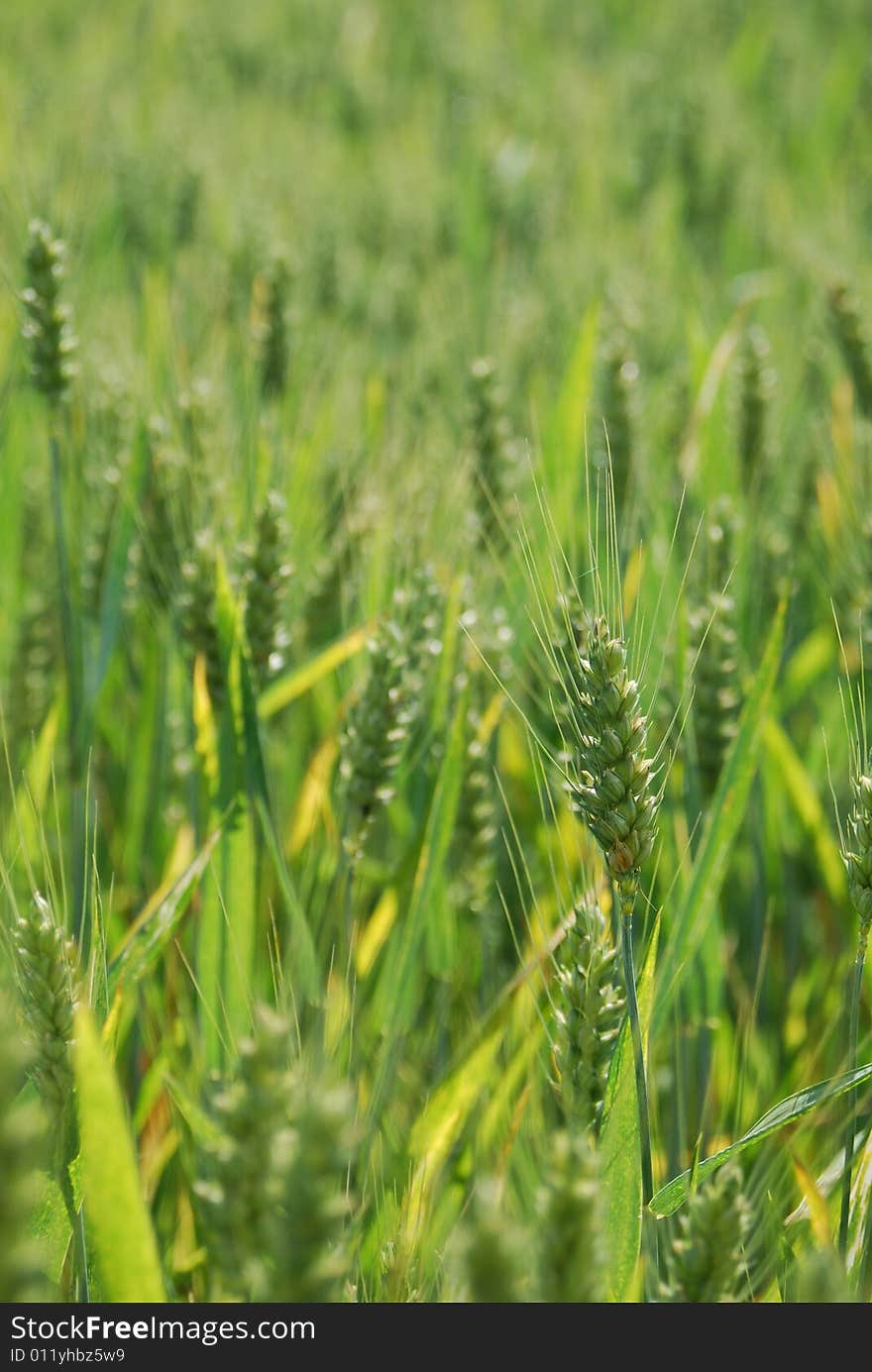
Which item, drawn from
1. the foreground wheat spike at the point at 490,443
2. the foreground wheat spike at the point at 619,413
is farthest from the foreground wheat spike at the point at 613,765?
the foreground wheat spike at the point at 619,413

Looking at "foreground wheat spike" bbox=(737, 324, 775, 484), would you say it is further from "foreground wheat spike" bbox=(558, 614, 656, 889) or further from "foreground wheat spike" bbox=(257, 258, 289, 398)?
"foreground wheat spike" bbox=(558, 614, 656, 889)

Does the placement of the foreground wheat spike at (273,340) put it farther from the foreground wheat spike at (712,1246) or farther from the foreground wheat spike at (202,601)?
the foreground wheat spike at (712,1246)

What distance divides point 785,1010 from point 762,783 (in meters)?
0.27

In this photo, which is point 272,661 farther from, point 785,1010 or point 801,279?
point 801,279

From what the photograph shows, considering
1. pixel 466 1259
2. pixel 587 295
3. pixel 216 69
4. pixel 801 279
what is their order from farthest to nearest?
pixel 216 69, pixel 801 279, pixel 587 295, pixel 466 1259

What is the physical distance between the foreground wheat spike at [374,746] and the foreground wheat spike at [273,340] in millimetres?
904

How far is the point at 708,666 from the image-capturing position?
1321mm

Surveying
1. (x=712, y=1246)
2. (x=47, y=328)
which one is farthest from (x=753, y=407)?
(x=712, y=1246)

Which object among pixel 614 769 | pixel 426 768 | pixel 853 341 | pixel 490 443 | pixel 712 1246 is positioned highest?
pixel 853 341

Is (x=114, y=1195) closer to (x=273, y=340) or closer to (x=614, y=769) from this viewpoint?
(x=614, y=769)

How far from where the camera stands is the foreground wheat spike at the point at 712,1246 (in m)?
0.76

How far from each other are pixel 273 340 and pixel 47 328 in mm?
570

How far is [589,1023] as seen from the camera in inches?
35.5

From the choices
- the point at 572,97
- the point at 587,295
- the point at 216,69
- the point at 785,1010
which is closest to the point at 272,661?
the point at 785,1010
